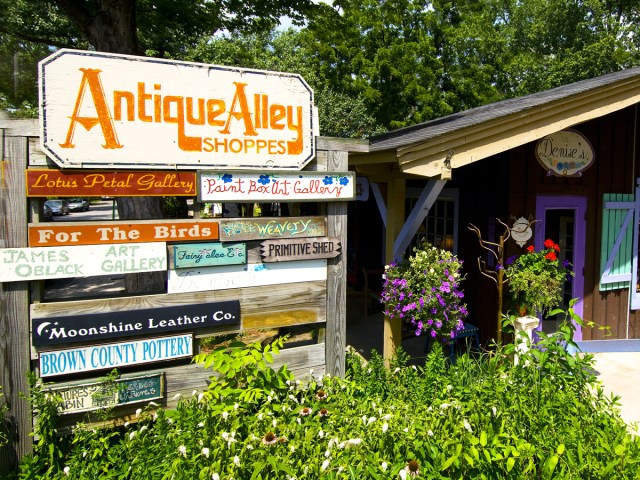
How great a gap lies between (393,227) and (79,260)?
308 cm

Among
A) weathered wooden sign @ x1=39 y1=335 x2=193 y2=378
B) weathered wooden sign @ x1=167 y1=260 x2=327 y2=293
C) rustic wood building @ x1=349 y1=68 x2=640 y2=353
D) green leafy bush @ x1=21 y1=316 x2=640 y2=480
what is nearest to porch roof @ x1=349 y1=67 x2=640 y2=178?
rustic wood building @ x1=349 y1=68 x2=640 y2=353

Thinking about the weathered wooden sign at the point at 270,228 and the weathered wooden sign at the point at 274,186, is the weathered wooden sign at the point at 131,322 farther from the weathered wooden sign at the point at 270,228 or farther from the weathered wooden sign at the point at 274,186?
the weathered wooden sign at the point at 274,186

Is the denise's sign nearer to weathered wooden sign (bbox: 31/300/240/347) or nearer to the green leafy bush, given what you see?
weathered wooden sign (bbox: 31/300/240/347)

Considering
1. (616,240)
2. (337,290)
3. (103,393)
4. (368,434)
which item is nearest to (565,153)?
(616,240)

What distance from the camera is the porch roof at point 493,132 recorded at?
170 inches

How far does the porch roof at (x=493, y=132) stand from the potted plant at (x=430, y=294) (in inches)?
33.2

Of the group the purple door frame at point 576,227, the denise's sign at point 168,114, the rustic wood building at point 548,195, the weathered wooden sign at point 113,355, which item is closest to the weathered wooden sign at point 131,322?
the weathered wooden sign at point 113,355

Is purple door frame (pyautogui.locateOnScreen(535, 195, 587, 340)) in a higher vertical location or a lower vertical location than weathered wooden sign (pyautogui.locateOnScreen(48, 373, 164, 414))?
higher

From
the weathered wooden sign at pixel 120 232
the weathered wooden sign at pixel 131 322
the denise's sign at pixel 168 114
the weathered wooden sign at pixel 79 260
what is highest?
the denise's sign at pixel 168 114

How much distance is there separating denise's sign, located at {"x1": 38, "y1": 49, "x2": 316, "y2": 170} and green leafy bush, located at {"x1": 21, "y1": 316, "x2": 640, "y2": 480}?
4.66 ft

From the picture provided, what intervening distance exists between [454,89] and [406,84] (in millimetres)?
3243

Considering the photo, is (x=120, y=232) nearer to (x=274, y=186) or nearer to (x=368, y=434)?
(x=274, y=186)

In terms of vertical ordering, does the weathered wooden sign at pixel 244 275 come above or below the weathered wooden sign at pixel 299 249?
below

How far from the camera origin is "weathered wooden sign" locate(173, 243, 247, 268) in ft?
10.8
